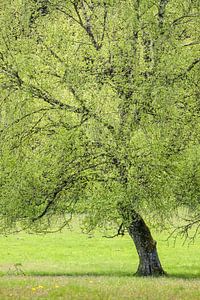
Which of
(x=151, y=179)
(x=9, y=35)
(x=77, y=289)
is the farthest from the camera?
(x=9, y=35)

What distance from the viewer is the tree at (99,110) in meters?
20.7

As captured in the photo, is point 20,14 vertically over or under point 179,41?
over

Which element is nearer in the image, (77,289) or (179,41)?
(77,289)

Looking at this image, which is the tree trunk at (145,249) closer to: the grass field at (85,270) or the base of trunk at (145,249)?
the base of trunk at (145,249)

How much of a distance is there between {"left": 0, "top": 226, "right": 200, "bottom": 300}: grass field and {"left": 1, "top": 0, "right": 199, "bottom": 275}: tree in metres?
2.57

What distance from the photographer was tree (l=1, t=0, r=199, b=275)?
2066 centimetres

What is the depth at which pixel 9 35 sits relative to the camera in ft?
73.4

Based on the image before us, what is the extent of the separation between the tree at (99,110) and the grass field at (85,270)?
8.45ft

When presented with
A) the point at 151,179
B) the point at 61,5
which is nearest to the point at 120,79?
the point at 151,179

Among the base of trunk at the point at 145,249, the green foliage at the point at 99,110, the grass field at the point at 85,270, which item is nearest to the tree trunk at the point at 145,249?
the base of trunk at the point at 145,249

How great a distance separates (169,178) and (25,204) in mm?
5038

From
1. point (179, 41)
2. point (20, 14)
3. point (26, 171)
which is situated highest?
point (20, 14)

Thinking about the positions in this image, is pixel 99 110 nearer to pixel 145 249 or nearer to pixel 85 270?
pixel 145 249

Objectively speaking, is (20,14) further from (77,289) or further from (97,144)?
(77,289)
